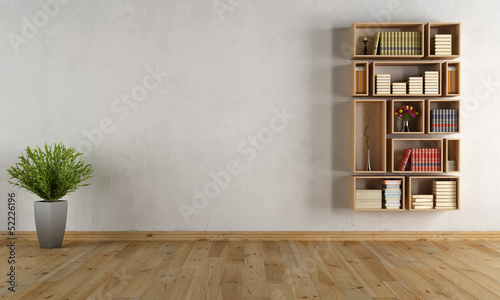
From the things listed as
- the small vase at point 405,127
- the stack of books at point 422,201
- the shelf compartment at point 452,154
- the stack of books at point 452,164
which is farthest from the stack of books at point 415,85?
the stack of books at point 422,201

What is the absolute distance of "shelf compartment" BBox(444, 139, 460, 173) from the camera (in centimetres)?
469

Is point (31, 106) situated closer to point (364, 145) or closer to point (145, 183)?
point (145, 183)

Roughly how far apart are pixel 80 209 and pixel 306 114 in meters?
2.61

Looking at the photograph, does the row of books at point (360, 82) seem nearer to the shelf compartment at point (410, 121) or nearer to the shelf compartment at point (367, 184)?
the shelf compartment at point (410, 121)

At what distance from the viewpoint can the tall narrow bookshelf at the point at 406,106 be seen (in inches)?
184

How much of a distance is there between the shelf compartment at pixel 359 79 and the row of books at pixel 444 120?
2.38ft

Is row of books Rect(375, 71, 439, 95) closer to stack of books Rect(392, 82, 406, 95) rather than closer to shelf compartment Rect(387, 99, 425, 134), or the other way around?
stack of books Rect(392, 82, 406, 95)

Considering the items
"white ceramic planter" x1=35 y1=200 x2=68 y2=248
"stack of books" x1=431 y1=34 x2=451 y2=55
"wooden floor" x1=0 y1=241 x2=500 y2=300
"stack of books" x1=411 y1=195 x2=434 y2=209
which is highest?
"stack of books" x1=431 y1=34 x2=451 y2=55

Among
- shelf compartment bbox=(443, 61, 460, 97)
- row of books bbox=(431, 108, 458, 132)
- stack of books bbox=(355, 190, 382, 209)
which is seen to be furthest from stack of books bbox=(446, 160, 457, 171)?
stack of books bbox=(355, 190, 382, 209)

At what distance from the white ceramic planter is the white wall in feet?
1.37

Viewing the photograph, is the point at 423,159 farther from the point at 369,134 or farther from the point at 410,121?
the point at 369,134

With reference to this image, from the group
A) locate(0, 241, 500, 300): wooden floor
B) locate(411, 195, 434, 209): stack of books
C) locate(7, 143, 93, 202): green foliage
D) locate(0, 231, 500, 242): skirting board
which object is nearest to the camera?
locate(0, 241, 500, 300): wooden floor

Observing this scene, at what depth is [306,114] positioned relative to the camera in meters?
4.91

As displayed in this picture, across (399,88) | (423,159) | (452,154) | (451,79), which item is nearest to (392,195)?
(423,159)
